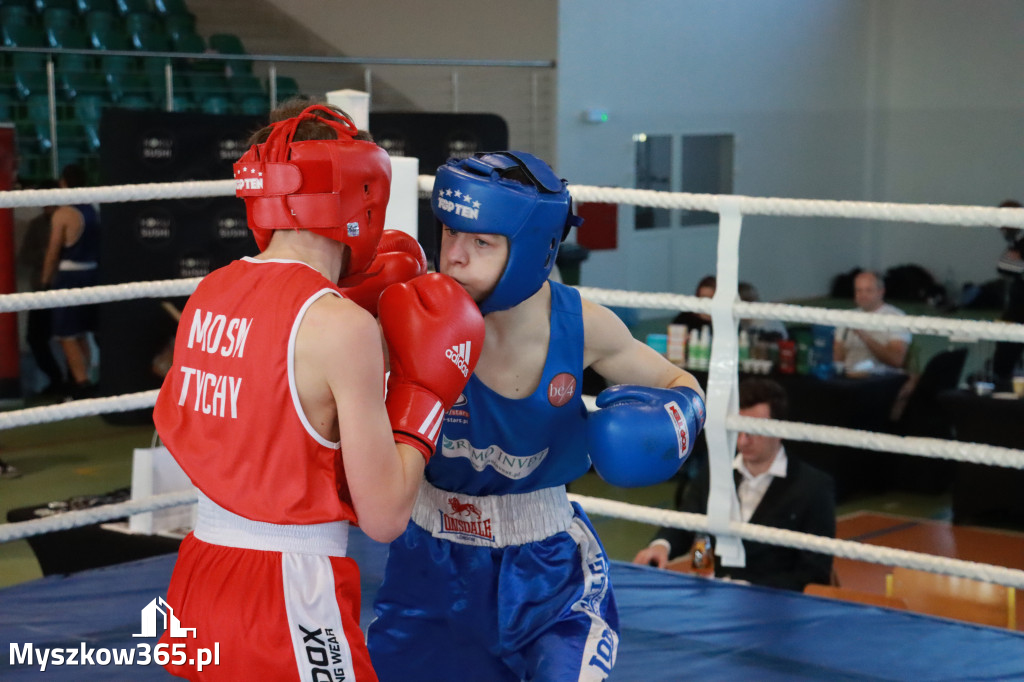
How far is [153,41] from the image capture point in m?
9.66

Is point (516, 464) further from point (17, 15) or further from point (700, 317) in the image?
point (17, 15)

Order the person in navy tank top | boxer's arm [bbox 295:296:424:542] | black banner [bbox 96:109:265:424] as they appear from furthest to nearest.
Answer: the person in navy tank top < black banner [bbox 96:109:265:424] < boxer's arm [bbox 295:296:424:542]

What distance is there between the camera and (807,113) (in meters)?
13.2

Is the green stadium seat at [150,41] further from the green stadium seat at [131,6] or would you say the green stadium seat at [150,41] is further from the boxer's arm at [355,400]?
the boxer's arm at [355,400]

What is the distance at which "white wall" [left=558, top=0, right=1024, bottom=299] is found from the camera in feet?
35.2

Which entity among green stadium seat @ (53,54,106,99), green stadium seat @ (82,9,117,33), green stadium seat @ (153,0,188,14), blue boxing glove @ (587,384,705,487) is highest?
Answer: green stadium seat @ (153,0,188,14)

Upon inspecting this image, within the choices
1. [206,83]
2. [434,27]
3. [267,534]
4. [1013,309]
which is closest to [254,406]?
[267,534]

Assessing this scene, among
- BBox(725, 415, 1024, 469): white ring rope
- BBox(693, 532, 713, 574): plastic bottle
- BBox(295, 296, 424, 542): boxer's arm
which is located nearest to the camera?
BBox(295, 296, 424, 542): boxer's arm

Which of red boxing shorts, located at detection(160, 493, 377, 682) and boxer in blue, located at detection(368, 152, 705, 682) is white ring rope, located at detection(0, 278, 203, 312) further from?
red boxing shorts, located at detection(160, 493, 377, 682)

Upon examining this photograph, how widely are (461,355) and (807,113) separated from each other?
12517mm

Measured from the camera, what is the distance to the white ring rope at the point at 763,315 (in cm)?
232

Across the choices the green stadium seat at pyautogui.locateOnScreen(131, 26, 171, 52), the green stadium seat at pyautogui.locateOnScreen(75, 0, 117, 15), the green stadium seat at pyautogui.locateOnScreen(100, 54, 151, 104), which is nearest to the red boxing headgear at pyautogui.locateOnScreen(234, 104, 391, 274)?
the green stadium seat at pyautogui.locateOnScreen(100, 54, 151, 104)

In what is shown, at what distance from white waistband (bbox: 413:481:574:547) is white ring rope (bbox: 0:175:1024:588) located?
716 millimetres

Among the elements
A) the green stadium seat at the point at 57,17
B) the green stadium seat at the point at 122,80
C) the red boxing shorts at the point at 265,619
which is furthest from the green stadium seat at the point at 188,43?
the red boxing shorts at the point at 265,619
